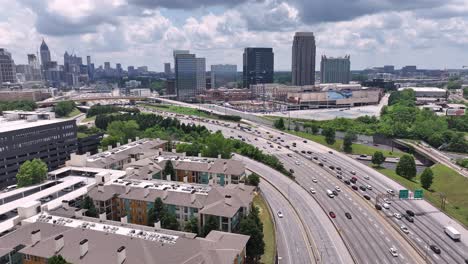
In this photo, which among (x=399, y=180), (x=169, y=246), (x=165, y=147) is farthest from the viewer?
(x=165, y=147)

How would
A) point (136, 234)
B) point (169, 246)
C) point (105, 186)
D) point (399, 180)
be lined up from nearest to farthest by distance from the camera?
point (169, 246) < point (136, 234) < point (105, 186) < point (399, 180)

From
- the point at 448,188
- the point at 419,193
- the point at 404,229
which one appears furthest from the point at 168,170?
the point at 448,188

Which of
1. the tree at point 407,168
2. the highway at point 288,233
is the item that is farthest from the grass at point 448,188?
the highway at point 288,233

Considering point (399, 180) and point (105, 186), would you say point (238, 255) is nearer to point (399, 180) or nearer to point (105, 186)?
point (105, 186)

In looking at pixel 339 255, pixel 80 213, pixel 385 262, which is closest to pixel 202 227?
pixel 80 213

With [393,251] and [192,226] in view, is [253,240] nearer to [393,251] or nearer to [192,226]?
[192,226]

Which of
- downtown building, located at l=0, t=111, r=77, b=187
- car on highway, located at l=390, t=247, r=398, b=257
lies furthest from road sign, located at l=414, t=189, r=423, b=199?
downtown building, located at l=0, t=111, r=77, b=187
